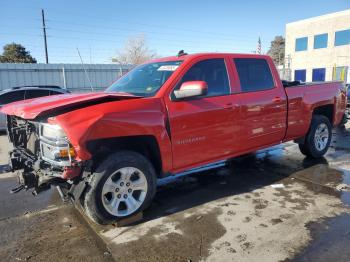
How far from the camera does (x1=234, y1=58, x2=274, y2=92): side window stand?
16.2 ft

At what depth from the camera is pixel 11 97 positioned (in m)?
10.1

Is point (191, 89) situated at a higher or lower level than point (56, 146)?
higher

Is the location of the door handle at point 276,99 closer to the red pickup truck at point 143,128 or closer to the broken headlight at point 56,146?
the red pickup truck at point 143,128

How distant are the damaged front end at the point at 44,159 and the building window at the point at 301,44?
40872mm

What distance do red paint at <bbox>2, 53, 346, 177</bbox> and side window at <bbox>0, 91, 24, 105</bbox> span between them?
634cm

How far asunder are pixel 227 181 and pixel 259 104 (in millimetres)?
1324

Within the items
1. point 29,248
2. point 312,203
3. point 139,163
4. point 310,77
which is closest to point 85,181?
point 139,163

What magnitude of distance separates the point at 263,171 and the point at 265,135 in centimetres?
85

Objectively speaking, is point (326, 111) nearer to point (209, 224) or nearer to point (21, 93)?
point (209, 224)

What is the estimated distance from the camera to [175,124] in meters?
4.00

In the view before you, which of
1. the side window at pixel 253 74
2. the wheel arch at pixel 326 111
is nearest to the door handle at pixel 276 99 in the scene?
the side window at pixel 253 74

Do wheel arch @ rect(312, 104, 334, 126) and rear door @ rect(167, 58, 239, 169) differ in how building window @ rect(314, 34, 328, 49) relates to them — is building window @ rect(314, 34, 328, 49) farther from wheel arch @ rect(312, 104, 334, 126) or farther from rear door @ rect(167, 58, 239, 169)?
rear door @ rect(167, 58, 239, 169)

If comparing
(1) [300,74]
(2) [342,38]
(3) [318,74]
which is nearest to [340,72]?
(3) [318,74]

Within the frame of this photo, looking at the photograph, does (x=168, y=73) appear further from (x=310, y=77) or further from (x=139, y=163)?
(x=310, y=77)
